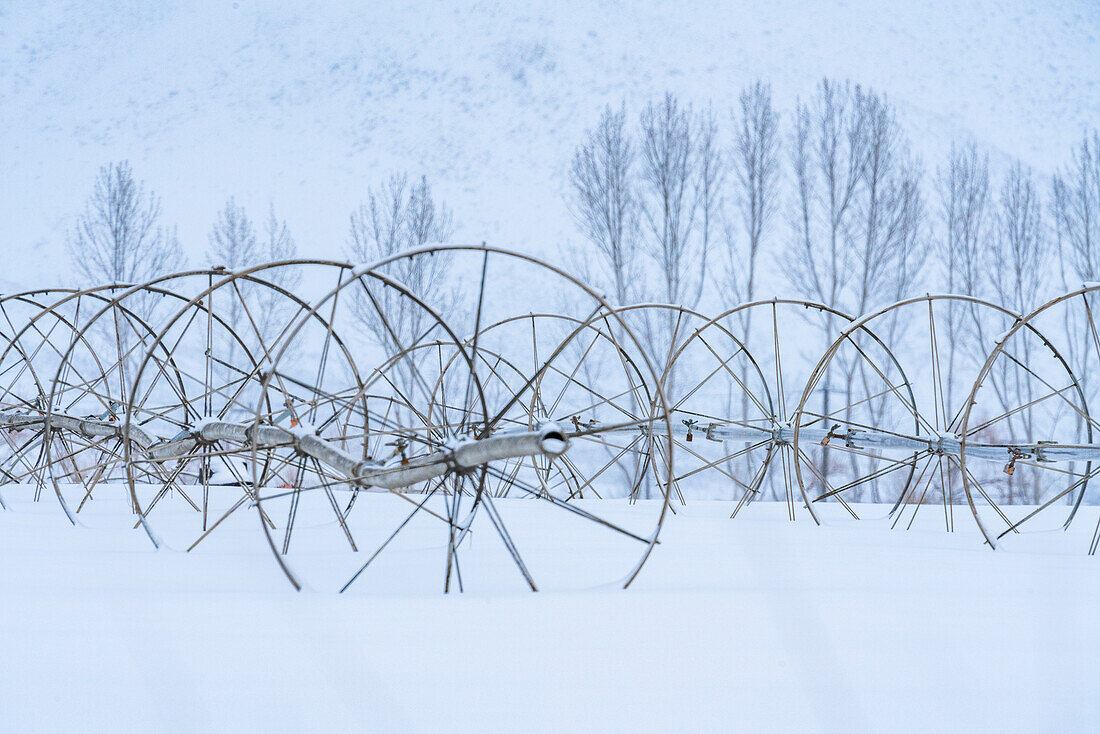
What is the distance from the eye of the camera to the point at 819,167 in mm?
10898

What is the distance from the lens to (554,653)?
206 cm

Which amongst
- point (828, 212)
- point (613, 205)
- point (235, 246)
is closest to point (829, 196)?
point (828, 212)

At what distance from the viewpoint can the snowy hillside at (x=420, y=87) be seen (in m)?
22.3

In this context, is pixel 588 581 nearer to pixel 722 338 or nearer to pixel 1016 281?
pixel 1016 281

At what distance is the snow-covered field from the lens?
1.74 metres

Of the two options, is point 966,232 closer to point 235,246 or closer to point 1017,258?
point 1017,258

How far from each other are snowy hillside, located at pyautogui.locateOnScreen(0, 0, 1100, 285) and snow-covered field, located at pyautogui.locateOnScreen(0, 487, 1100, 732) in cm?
1868

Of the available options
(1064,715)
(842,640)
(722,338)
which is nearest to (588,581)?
(842,640)

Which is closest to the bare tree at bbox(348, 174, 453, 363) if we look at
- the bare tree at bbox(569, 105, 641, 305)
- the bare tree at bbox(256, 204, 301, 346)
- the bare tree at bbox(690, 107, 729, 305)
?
the bare tree at bbox(256, 204, 301, 346)

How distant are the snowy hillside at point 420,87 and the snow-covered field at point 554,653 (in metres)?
18.7

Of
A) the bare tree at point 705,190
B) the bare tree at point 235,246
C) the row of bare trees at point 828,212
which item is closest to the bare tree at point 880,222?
the row of bare trees at point 828,212

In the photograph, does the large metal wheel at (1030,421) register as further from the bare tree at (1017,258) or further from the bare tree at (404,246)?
the bare tree at (404,246)

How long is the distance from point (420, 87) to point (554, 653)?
27.6 m

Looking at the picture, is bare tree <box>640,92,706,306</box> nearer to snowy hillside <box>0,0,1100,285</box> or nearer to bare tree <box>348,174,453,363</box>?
bare tree <box>348,174,453,363</box>
